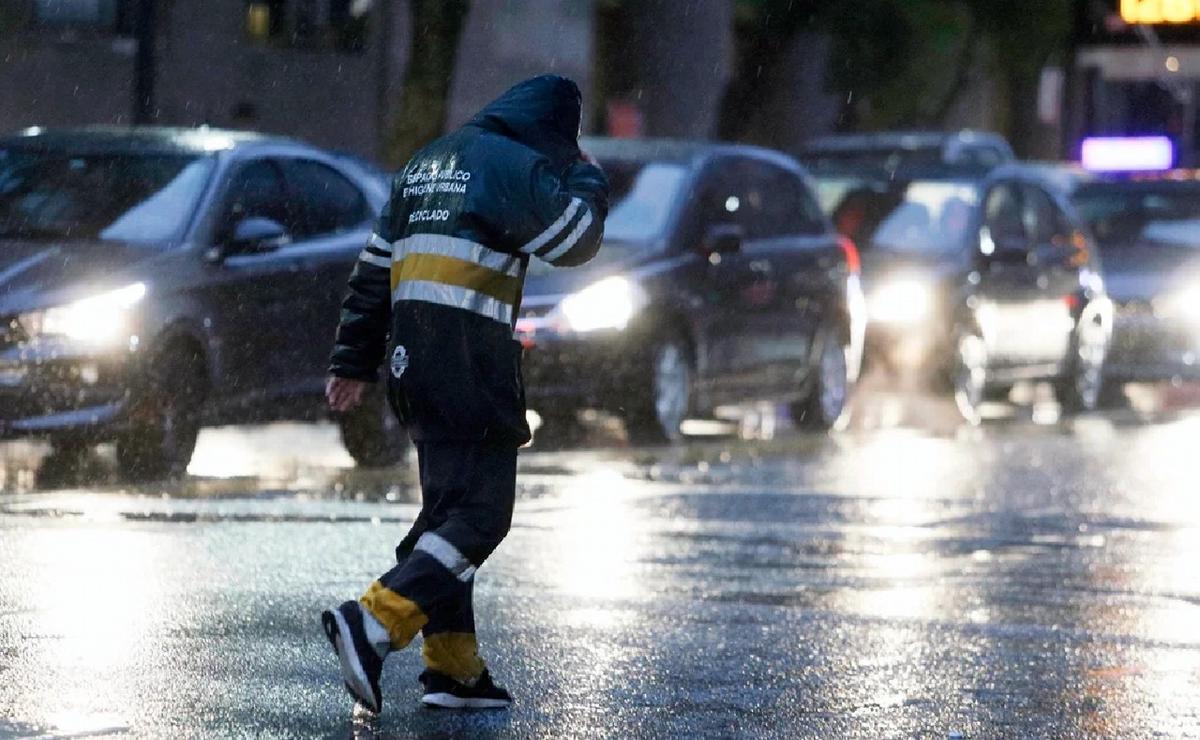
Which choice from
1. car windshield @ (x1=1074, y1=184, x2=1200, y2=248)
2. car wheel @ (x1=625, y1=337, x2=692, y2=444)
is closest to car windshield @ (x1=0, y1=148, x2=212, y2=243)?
car wheel @ (x1=625, y1=337, x2=692, y2=444)

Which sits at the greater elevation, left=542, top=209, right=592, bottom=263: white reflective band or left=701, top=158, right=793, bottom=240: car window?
left=542, top=209, right=592, bottom=263: white reflective band

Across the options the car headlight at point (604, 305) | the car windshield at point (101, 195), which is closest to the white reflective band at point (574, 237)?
the car windshield at point (101, 195)

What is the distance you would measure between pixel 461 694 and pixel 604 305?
8.36 m

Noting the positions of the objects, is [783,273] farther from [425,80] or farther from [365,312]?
[365,312]

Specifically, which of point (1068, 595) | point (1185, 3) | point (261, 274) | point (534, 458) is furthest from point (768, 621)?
point (1185, 3)

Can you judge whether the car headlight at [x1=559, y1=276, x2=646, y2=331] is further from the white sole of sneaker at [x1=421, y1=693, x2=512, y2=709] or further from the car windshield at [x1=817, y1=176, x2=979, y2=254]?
the white sole of sneaker at [x1=421, y1=693, x2=512, y2=709]

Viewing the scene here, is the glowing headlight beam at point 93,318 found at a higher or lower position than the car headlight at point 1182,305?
higher

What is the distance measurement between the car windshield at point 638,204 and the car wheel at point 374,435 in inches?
66.7

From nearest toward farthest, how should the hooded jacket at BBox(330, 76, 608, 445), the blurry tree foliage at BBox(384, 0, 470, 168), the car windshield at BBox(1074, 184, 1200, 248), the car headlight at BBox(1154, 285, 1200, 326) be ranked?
1. the hooded jacket at BBox(330, 76, 608, 445)
2. the car headlight at BBox(1154, 285, 1200, 326)
3. the car windshield at BBox(1074, 184, 1200, 248)
4. the blurry tree foliage at BBox(384, 0, 470, 168)

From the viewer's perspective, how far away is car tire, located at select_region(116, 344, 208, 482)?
12914 mm

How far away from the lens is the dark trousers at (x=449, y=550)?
284 inches

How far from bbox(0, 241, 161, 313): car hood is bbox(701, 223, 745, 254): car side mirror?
13.3ft

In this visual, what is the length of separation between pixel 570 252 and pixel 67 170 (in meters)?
7.07

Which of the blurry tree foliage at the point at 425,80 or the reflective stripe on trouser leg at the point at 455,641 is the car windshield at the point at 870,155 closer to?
the blurry tree foliage at the point at 425,80
